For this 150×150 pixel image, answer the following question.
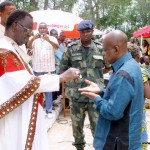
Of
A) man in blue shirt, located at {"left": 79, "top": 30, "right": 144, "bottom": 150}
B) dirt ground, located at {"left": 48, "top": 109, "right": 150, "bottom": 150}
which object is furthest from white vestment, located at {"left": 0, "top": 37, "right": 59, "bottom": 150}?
dirt ground, located at {"left": 48, "top": 109, "right": 150, "bottom": 150}

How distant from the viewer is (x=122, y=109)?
2.36 m

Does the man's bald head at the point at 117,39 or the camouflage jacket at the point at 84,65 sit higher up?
the man's bald head at the point at 117,39

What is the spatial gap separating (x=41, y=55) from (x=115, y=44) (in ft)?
13.1

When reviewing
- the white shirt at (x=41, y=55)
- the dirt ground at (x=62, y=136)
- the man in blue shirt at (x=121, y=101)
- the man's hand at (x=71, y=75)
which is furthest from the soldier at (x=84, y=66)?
the white shirt at (x=41, y=55)

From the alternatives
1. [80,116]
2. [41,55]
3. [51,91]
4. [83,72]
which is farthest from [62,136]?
[51,91]

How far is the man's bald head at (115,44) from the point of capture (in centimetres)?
246

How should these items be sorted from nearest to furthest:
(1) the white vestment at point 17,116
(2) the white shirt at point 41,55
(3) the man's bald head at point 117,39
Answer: (3) the man's bald head at point 117,39 < (1) the white vestment at point 17,116 < (2) the white shirt at point 41,55

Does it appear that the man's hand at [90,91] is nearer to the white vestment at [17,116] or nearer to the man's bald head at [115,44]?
the white vestment at [17,116]

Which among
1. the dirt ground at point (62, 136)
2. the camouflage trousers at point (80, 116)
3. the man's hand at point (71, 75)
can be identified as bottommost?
the dirt ground at point (62, 136)

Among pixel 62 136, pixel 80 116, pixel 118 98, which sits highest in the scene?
pixel 118 98

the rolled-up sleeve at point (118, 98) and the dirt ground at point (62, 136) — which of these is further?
the dirt ground at point (62, 136)

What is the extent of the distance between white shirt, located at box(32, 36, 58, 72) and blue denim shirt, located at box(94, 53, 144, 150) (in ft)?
12.6

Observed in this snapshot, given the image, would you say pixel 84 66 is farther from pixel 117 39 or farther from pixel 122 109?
pixel 122 109

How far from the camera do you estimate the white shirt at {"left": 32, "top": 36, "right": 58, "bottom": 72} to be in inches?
248
